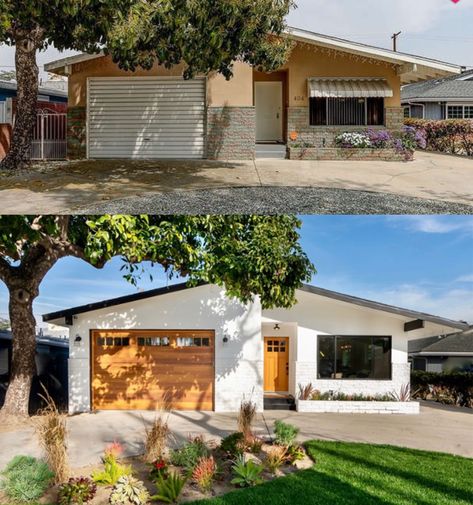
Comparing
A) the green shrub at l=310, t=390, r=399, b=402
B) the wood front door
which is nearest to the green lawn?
the green shrub at l=310, t=390, r=399, b=402

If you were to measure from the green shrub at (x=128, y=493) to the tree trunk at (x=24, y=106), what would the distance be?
7.18m

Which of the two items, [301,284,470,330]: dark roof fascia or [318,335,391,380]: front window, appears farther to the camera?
[318,335,391,380]: front window

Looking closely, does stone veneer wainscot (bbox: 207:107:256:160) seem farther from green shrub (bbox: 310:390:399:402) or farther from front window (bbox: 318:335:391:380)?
green shrub (bbox: 310:390:399:402)

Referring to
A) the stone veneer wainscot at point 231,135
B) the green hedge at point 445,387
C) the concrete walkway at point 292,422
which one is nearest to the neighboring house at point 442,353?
the green hedge at point 445,387

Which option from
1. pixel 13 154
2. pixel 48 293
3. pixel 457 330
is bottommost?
pixel 457 330

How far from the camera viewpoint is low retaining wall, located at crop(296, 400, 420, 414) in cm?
1147

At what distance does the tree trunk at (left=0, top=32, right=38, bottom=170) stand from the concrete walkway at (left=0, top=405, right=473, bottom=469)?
16.5 feet

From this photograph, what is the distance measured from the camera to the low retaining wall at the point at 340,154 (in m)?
14.4

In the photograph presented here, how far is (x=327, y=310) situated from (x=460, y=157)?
5.66 metres

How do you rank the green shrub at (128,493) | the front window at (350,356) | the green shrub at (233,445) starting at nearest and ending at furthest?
the green shrub at (128,493) < the green shrub at (233,445) < the front window at (350,356)

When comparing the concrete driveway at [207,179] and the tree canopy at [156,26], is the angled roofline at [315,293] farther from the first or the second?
the tree canopy at [156,26]

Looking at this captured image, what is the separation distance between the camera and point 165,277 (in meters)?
10.4

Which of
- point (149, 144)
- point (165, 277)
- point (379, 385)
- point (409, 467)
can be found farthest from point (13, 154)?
point (409, 467)

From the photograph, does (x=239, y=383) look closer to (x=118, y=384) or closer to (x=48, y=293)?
(x=118, y=384)
